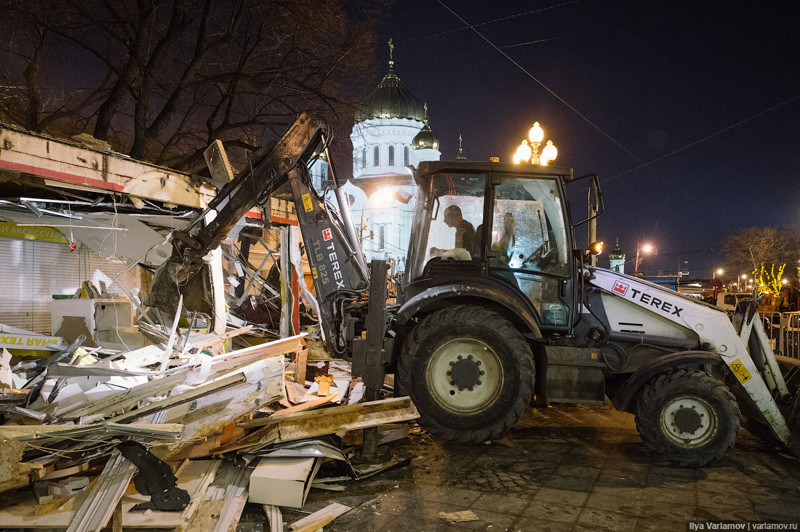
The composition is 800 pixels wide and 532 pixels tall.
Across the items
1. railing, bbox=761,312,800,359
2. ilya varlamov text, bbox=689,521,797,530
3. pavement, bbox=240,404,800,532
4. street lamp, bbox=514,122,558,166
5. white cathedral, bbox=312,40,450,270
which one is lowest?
pavement, bbox=240,404,800,532

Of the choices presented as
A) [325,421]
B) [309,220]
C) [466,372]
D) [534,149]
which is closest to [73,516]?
[325,421]

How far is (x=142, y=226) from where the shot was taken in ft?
30.2

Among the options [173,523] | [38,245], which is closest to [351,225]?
[173,523]

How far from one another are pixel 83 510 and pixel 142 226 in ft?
23.0

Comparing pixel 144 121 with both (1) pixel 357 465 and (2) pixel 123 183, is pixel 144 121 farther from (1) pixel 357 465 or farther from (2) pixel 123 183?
(1) pixel 357 465

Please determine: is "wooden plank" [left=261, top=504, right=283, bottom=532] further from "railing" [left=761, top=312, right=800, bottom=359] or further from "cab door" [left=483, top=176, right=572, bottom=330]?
"railing" [left=761, top=312, right=800, bottom=359]

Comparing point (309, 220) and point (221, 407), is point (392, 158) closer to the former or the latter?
point (309, 220)

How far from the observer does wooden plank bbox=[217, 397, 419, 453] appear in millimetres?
4219

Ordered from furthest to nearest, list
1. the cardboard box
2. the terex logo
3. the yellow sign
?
the yellow sign → the terex logo → the cardboard box

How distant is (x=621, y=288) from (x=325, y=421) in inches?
132

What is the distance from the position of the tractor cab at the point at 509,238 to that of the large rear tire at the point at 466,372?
380mm

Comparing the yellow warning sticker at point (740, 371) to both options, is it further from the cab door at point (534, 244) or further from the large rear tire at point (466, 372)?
the large rear tire at point (466, 372)

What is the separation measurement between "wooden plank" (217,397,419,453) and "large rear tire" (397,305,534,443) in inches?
12.6

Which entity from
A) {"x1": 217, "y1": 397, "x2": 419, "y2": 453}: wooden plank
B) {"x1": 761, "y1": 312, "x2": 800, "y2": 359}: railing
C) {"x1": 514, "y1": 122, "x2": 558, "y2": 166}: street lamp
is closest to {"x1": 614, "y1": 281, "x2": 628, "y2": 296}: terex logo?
{"x1": 217, "y1": 397, "x2": 419, "y2": 453}: wooden plank
